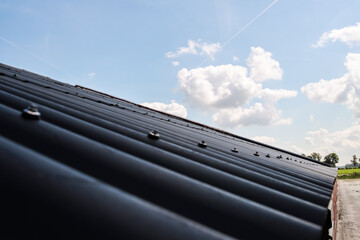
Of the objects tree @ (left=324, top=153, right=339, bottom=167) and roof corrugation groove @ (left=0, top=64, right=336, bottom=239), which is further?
tree @ (left=324, top=153, right=339, bottom=167)

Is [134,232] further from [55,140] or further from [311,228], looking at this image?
[311,228]

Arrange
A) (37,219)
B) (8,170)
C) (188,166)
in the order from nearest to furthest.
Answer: (37,219), (8,170), (188,166)

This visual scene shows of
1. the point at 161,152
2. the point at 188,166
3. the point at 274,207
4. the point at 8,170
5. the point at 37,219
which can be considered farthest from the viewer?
the point at 161,152

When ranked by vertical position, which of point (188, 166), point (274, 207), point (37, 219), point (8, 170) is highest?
point (188, 166)

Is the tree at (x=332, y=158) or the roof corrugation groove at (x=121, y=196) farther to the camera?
the tree at (x=332, y=158)

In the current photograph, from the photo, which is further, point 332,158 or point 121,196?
point 332,158

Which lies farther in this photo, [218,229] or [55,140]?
[55,140]

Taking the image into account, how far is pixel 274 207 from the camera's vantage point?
1.63 meters

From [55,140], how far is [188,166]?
0.99 metres

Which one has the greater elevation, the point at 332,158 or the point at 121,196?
the point at 332,158

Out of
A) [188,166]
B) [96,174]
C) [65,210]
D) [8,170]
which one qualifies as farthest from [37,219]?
[188,166]

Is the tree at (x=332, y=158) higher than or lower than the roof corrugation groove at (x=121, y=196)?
higher

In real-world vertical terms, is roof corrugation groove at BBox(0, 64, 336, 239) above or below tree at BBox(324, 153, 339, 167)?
below

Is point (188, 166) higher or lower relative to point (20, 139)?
higher
